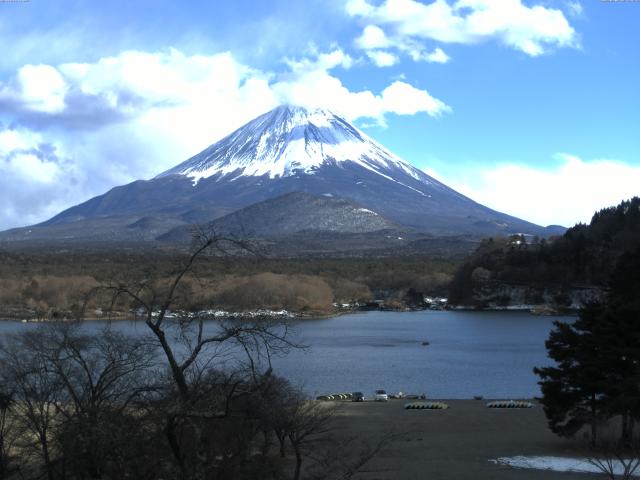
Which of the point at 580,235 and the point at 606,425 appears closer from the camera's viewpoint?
the point at 606,425

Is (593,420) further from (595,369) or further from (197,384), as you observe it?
(197,384)

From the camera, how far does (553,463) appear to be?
1572 centimetres

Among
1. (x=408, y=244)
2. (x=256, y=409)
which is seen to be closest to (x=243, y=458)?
(x=256, y=409)

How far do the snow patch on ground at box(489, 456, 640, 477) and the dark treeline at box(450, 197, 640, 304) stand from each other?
57.8 meters

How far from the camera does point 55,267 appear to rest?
87.1 meters

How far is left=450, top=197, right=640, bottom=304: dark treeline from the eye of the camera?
75.6m

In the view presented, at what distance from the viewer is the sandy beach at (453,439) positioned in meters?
15.2

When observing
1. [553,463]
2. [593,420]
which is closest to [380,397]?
[593,420]

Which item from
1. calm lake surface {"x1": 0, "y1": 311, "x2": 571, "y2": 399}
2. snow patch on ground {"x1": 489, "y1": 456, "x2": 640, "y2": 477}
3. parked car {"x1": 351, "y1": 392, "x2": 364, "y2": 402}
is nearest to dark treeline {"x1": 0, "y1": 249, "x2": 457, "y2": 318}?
calm lake surface {"x1": 0, "y1": 311, "x2": 571, "y2": 399}

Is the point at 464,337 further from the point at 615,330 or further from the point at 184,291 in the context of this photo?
the point at 184,291

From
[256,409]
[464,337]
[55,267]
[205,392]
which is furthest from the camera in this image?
[55,267]

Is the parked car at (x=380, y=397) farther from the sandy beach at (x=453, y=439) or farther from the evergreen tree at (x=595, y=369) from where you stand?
the evergreen tree at (x=595, y=369)

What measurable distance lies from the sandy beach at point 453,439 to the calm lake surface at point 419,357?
179 inches

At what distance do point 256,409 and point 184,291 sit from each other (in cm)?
122
